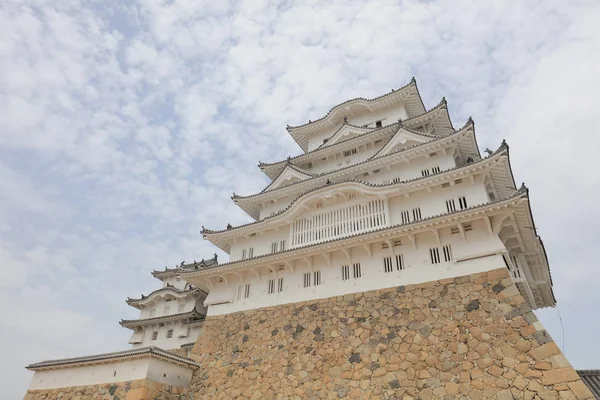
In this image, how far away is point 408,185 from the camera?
52.5ft

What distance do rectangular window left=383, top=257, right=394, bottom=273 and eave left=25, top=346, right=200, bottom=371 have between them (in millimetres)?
8755

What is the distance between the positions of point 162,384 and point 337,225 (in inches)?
367

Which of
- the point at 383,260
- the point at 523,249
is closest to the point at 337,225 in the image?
the point at 383,260

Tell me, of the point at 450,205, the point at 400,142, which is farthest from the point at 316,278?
the point at 400,142

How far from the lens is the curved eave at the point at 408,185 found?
1477 centimetres

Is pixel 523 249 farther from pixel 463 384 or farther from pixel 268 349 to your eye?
pixel 268 349

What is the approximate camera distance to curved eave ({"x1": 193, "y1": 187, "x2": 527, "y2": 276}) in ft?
42.1

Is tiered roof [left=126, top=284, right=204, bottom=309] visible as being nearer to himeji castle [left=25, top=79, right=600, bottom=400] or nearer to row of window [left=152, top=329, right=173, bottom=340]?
row of window [left=152, top=329, right=173, bottom=340]

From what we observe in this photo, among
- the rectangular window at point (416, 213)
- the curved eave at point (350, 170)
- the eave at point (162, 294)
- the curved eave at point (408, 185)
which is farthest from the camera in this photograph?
the eave at point (162, 294)

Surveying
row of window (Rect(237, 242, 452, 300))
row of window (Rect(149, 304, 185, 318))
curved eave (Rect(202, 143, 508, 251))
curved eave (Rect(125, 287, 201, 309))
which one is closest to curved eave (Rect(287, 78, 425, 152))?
curved eave (Rect(202, 143, 508, 251))

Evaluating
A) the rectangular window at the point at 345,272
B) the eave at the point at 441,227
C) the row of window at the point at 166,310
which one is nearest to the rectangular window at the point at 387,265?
the eave at the point at 441,227

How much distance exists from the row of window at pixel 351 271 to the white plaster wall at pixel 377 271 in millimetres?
136

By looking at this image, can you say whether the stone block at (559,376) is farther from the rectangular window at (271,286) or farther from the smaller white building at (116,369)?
the smaller white building at (116,369)

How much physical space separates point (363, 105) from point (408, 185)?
9.40 meters
